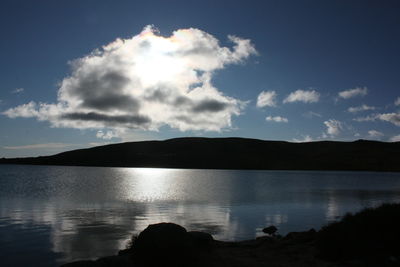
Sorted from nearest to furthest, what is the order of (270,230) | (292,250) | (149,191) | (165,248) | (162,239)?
(165,248) → (162,239) → (292,250) → (270,230) → (149,191)

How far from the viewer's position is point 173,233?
1666cm

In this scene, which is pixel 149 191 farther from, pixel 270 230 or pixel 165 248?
pixel 165 248

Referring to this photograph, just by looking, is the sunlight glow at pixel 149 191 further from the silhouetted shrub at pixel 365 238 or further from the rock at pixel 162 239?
the silhouetted shrub at pixel 365 238

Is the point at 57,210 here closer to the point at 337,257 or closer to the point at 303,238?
the point at 303,238

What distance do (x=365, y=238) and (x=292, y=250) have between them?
420cm

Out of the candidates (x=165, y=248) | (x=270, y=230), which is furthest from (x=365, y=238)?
(x=270, y=230)

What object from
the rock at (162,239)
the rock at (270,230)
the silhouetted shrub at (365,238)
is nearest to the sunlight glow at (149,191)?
the rock at (270,230)

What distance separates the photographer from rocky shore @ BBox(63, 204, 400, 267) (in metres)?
15.8

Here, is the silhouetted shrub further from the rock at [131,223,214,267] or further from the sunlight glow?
the sunlight glow

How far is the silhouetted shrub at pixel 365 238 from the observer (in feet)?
54.6

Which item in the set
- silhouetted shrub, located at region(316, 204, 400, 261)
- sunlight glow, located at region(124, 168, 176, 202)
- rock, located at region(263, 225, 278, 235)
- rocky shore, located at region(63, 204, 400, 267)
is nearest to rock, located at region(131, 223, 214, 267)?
rocky shore, located at region(63, 204, 400, 267)

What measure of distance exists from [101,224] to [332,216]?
2509cm

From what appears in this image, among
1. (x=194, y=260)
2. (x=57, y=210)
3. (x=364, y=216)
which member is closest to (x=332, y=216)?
(x=364, y=216)

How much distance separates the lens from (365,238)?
685 inches
